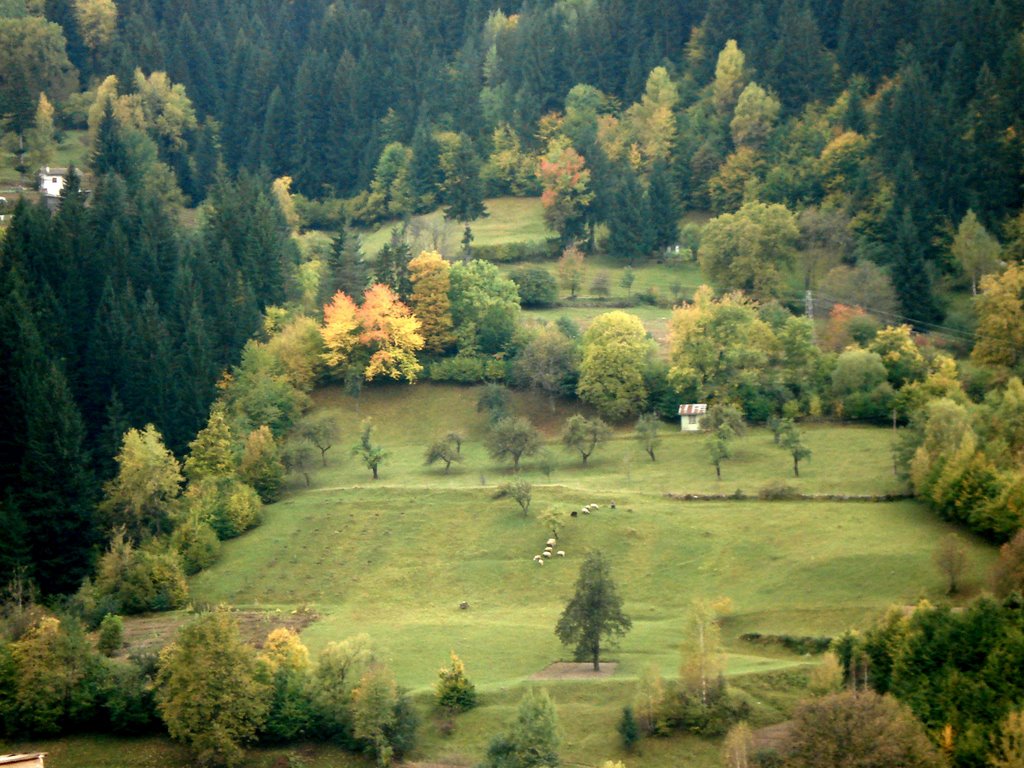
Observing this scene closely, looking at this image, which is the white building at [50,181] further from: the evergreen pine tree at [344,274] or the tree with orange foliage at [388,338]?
the tree with orange foliage at [388,338]

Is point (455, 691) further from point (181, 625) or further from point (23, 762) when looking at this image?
point (23, 762)

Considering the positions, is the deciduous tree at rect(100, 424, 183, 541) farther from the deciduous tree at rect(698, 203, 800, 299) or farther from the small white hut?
the deciduous tree at rect(698, 203, 800, 299)

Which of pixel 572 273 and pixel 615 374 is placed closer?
pixel 615 374

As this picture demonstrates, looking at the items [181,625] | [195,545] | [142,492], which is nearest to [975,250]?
[195,545]

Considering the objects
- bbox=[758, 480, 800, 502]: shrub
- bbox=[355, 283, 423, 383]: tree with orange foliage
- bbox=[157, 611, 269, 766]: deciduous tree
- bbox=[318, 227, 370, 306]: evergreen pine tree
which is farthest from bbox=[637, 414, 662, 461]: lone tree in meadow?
bbox=[157, 611, 269, 766]: deciduous tree

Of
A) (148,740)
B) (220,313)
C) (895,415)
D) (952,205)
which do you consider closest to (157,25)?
(220,313)

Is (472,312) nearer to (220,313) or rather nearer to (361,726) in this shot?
(220,313)

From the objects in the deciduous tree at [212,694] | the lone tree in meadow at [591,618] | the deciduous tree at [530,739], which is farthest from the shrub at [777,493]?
the deciduous tree at [212,694]
